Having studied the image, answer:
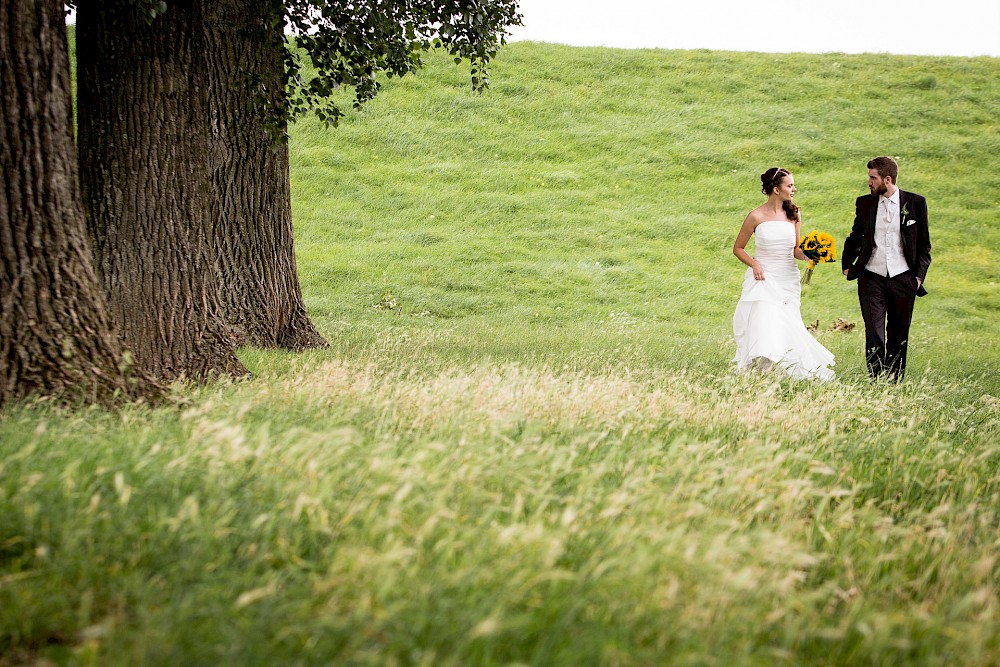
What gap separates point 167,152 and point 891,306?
890cm

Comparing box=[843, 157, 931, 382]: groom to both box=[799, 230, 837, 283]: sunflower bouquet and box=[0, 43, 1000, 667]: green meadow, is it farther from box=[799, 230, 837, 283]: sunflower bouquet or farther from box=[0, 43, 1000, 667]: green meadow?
box=[799, 230, 837, 283]: sunflower bouquet

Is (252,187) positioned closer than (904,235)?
No

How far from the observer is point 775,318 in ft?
38.5

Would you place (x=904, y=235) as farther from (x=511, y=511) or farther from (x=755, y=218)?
(x=511, y=511)

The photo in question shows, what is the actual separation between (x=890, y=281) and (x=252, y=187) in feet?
27.9

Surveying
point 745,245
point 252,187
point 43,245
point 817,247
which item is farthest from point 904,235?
point 43,245

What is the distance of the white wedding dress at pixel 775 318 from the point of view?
452 inches

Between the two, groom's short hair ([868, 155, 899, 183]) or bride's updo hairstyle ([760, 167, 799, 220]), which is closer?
groom's short hair ([868, 155, 899, 183])

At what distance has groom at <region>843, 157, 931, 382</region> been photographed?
36.3 feet

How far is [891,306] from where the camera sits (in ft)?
37.1

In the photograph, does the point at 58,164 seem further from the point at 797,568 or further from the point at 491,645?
the point at 797,568

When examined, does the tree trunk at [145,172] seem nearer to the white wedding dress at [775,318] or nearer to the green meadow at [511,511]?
the green meadow at [511,511]

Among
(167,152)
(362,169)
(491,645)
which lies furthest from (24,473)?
(362,169)

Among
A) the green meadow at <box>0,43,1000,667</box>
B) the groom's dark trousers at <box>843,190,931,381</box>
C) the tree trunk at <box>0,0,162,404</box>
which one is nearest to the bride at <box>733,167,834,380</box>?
the green meadow at <box>0,43,1000,667</box>
